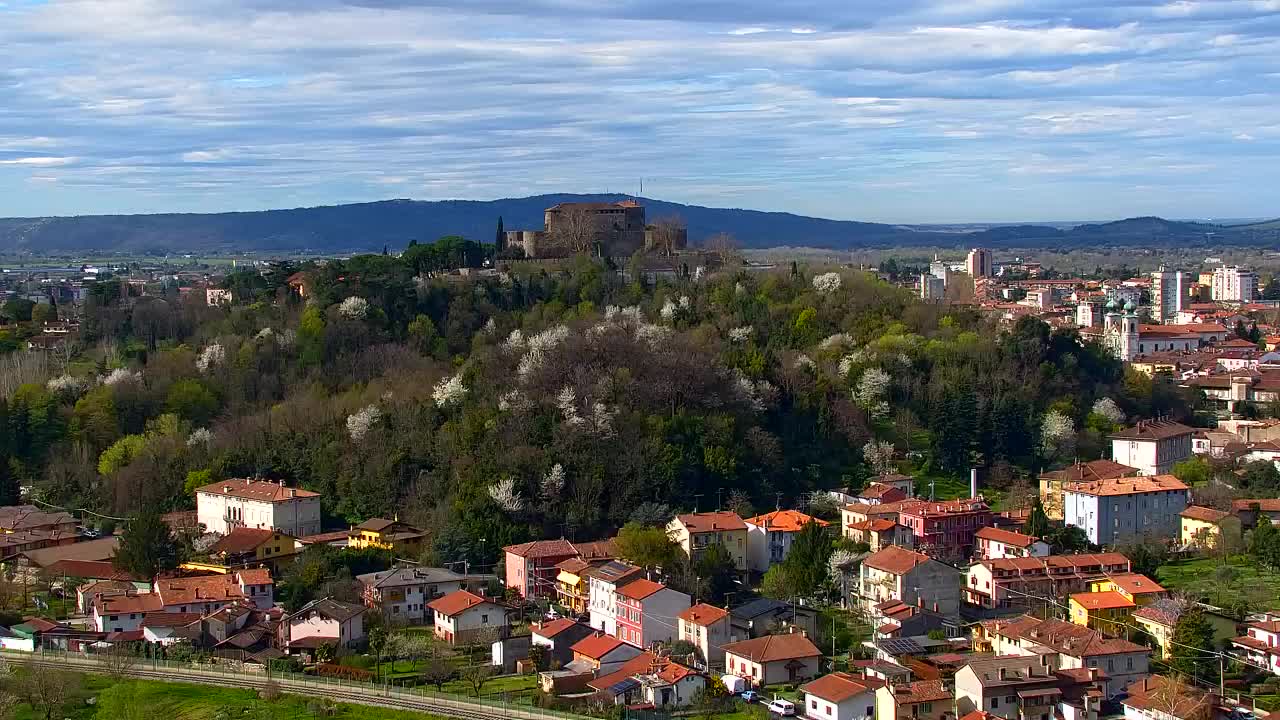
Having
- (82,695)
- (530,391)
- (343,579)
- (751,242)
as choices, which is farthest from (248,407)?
(751,242)

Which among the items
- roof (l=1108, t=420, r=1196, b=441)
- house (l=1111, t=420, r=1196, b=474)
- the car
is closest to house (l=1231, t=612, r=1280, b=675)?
the car

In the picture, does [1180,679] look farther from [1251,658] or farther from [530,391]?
[530,391]

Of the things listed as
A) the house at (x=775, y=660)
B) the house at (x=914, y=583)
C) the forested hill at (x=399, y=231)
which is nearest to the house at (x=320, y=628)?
the house at (x=775, y=660)

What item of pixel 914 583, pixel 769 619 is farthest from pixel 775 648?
pixel 914 583

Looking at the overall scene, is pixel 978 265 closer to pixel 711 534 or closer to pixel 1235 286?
pixel 1235 286

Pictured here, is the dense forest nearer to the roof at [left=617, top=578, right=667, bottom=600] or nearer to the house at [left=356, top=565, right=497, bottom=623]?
the house at [left=356, top=565, right=497, bottom=623]

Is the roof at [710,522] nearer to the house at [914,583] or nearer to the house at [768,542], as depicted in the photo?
the house at [768,542]
